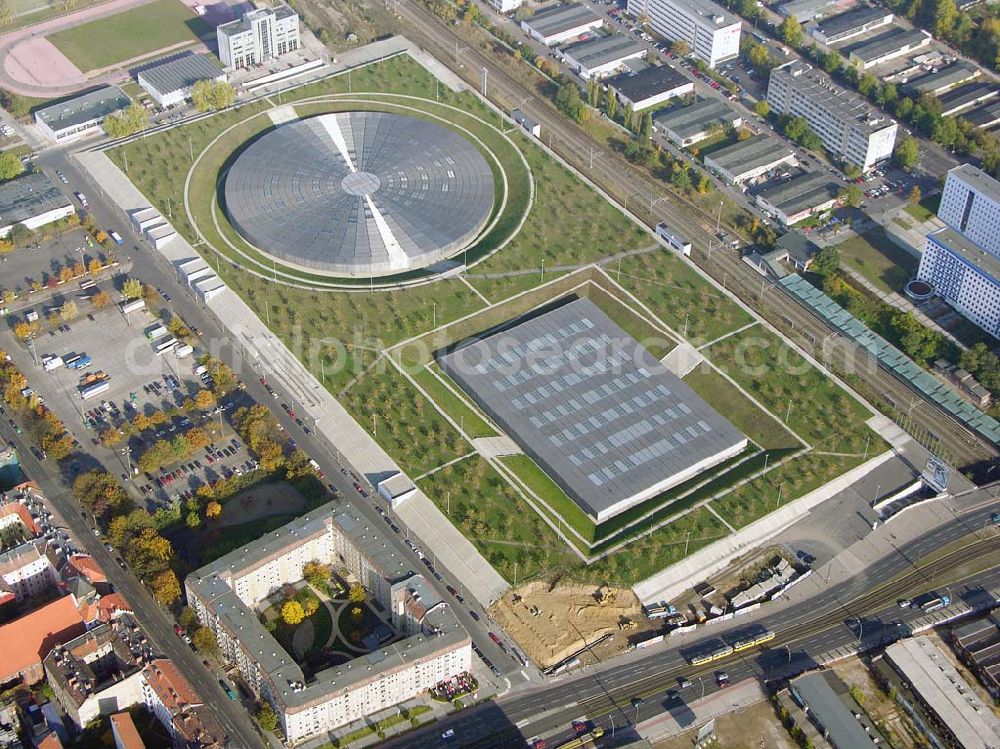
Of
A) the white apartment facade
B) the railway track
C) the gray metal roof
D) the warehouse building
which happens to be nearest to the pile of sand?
the railway track

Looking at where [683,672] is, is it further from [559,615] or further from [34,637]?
[34,637]

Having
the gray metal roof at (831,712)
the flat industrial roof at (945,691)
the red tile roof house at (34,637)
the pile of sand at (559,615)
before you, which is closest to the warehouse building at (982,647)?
the flat industrial roof at (945,691)

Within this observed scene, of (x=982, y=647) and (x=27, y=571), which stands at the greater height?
(x=27, y=571)

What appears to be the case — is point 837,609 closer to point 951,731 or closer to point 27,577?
point 951,731

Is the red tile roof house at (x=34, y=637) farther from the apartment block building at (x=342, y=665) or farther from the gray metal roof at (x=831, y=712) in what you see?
the gray metal roof at (x=831, y=712)

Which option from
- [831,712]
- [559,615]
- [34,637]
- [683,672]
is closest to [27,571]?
[34,637]

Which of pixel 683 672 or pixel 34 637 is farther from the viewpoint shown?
pixel 683 672

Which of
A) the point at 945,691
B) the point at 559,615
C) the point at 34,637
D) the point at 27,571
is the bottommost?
the point at 559,615
